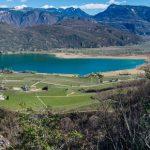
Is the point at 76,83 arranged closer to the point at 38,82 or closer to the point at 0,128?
the point at 38,82

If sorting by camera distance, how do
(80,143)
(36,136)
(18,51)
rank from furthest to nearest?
(18,51) < (80,143) < (36,136)

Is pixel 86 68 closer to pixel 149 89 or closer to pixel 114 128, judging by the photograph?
pixel 149 89

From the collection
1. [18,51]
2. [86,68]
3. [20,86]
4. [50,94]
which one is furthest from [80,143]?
[18,51]

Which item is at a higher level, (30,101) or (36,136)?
(36,136)

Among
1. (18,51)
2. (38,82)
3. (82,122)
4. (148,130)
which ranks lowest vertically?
(18,51)

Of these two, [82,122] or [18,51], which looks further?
[18,51]

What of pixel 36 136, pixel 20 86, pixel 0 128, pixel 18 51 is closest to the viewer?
pixel 36 136
